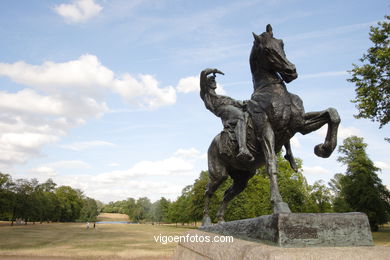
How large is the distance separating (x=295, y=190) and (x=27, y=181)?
48698 mm

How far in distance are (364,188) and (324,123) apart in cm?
4180

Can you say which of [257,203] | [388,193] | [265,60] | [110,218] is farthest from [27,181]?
[110,218]

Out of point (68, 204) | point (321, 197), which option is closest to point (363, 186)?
point (321, 197)

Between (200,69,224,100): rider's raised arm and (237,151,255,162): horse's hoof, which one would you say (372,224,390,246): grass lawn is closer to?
(200,69,224,100): rider's raised arm

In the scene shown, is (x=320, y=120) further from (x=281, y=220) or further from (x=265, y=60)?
(x=281, y=220)

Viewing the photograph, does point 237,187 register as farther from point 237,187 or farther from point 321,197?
point 321,197

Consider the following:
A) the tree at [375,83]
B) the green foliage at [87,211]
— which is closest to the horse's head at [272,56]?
the tree at [375,83]

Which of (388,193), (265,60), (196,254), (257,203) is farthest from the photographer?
(388,193)

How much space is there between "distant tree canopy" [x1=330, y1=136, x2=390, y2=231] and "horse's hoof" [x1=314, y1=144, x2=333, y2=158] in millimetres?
40633

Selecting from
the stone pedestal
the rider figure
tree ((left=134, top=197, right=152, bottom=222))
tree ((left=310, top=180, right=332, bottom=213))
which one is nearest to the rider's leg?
the rider figure

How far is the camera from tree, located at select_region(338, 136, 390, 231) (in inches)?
1566

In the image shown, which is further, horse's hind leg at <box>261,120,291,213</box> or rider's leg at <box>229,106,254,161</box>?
rider's leg at <box>229,106,254,161</box>

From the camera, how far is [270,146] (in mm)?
4246

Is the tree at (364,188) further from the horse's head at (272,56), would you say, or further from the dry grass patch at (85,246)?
the horse's head at (272,56)
